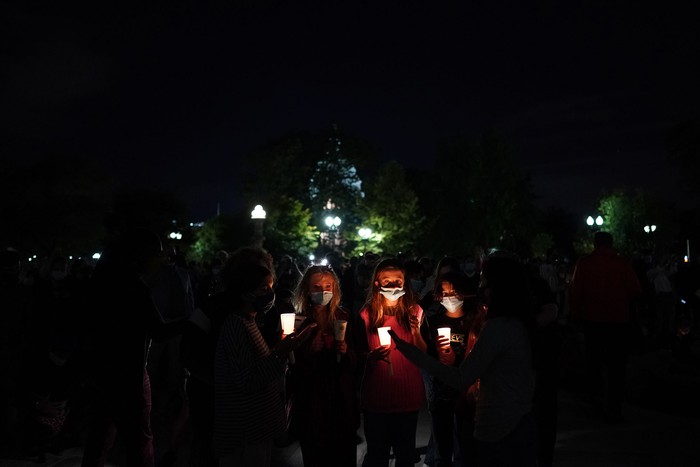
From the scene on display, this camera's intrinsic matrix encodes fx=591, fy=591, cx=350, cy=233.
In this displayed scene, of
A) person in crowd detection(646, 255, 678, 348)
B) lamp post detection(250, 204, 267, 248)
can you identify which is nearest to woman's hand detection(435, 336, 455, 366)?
person in crowd detection(646, 255, 678, 348)

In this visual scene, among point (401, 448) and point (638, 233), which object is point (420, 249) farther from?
point (401, 448)

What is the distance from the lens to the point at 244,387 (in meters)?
3.61

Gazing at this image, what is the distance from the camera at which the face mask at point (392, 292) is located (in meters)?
4.61

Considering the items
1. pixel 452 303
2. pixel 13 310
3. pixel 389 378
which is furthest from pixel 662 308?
pixel 13 310

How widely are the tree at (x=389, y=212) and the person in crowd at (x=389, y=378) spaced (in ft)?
160

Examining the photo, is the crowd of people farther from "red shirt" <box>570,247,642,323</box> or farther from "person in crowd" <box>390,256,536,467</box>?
"red shirt" <box>570,247,642,323</box>

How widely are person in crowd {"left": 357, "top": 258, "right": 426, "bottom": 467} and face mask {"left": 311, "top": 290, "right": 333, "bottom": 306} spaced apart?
33cm

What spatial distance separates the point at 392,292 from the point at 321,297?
55 centimetres

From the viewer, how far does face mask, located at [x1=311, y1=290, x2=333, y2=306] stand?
4570 millimetres

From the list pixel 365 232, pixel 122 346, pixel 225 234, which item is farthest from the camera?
pixel 225 234

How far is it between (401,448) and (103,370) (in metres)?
2.20

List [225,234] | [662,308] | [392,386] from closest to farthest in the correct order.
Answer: [392,386], [662,308], [225,234]

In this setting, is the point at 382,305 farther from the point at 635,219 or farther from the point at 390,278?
the point at 635,219

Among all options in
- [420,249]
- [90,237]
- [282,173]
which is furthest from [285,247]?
[90,237]
